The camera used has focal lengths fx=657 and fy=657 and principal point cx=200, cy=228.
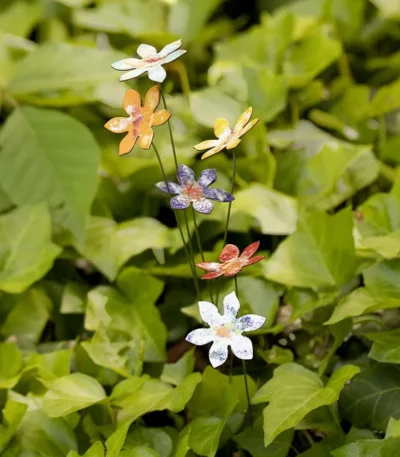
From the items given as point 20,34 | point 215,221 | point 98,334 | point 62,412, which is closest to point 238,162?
point 215,221

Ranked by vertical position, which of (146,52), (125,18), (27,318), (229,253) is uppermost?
(146,52)

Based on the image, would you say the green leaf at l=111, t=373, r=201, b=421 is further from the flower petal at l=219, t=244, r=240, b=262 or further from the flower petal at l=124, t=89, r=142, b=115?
the flower petal at l=124, t=89, r=142, b=115

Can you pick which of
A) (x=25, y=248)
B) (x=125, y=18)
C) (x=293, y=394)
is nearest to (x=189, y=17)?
(x=125, y=18)

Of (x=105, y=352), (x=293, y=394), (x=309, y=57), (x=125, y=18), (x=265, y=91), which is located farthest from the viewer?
(x=125, y=18)

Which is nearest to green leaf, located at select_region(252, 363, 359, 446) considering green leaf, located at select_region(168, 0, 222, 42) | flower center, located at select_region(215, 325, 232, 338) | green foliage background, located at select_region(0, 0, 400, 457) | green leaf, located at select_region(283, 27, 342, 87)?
green foliage background, located at select_region(0, 0, 400, 457)


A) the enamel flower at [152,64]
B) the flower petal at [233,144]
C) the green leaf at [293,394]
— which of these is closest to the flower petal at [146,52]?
the enamel flower at [152,64]

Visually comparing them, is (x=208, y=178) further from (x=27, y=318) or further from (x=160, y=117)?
(x=27, y=318)
